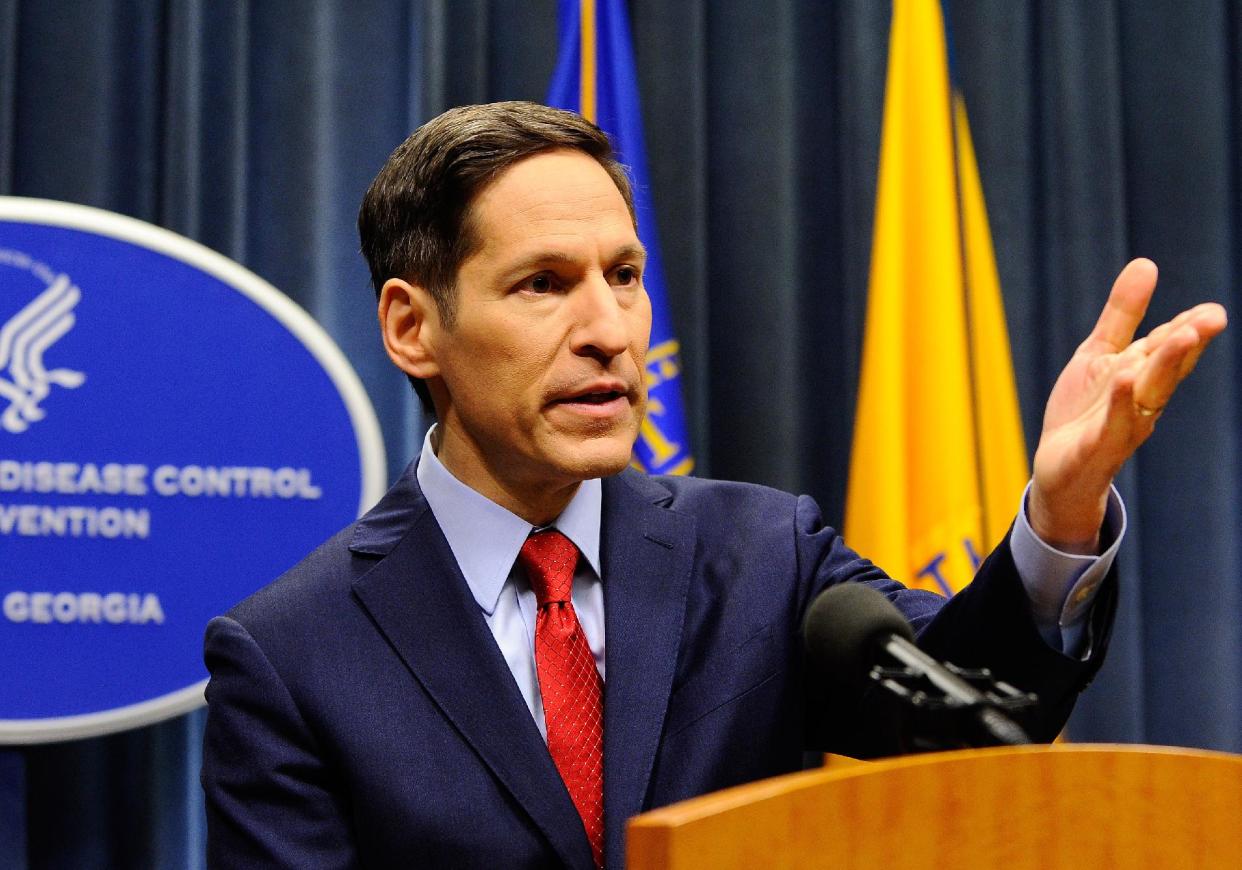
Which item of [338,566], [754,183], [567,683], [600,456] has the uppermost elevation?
[754,183]

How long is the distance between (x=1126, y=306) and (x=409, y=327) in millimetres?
786

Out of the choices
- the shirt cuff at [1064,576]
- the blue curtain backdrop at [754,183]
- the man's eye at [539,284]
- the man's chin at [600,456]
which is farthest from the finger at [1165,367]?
the blue curtain backdrop at [754,183]

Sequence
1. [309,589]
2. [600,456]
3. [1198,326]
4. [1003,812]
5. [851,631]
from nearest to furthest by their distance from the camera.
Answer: [1003,812] < [851,631] < [1198,326] < [600,456] < [309,589]

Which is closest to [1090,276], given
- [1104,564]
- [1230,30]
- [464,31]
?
[1230,30]

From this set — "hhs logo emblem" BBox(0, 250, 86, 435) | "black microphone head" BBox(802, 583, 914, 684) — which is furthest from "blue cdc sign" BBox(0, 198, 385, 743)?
"black microphone head" BBox(802, 583, 914, 684)

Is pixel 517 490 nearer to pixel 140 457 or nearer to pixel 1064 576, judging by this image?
pixel 1064 576

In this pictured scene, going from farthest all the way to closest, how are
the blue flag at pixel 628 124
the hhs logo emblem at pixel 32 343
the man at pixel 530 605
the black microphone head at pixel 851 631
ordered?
the blue flag at pixel 628 124, the hhs logo emblem at pixel 32 343, the man at pixel 530 605, the black microphone head at pixel 851 631

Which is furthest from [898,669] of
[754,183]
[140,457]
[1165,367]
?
[754,183]

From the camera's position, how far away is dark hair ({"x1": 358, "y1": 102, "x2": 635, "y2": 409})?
1447 mm

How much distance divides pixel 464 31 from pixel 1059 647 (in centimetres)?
201

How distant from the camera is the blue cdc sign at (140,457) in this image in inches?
84.3

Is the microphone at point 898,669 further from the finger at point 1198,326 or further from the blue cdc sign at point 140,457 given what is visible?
the blue cdc sign at point 140,457

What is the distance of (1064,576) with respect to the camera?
3.91ft

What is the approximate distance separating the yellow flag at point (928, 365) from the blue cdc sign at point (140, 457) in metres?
1.01
